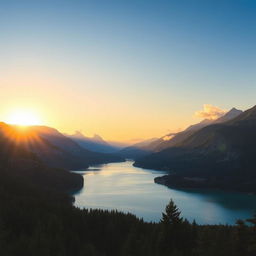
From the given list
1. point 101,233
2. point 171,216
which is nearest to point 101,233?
point 101,233

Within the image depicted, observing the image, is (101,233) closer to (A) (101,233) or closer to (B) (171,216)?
(A) (101,233)

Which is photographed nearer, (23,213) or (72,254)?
(72,254)

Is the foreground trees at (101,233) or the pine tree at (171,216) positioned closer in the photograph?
the foreground trees at (101,233)

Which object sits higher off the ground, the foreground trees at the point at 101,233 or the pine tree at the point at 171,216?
the pine tree at the point at 171,216

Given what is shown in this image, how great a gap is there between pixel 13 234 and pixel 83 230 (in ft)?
69.3

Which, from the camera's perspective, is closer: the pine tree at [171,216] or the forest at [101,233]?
the forest at [101,233]

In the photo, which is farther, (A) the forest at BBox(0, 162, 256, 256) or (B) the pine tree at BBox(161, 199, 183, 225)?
(B) the pine tree at BBox(161, 199, 183, 225)

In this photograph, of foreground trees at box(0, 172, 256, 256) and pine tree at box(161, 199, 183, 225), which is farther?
pine tree at box(161, 199, 183, 225)

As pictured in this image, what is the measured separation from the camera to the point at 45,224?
102062 millimetres

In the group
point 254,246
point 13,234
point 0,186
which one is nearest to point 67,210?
point 13,234

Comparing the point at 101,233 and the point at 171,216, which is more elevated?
the point at 171,216

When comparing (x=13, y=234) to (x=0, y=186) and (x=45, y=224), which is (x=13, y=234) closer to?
(x=45, y=224)

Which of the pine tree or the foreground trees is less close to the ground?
the pine tree

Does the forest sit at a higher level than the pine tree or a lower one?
lower
